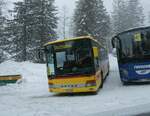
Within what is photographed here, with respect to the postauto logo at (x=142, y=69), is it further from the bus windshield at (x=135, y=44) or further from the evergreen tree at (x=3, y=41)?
the evergreen tree at (x=3, y=41)

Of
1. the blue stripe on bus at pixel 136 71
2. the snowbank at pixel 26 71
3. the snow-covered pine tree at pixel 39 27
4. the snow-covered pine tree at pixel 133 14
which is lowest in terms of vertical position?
the snowbank at pixel 26 71

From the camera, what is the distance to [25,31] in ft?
151

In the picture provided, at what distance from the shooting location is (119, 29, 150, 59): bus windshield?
1833 centimetres

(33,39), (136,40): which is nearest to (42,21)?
(33,39)

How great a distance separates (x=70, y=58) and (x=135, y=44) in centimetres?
373

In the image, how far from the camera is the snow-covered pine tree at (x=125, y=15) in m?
79.3

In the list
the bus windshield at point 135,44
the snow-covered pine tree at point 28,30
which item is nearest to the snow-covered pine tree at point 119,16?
the snow-covered pine tree at point 28,30

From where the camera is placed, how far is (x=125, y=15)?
83.7 meters

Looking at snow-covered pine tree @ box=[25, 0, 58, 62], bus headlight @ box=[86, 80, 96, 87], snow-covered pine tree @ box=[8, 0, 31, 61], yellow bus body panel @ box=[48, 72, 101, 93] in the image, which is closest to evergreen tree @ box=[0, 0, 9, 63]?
snow-covered pine tree @ box=[8, 0, 31, 61]

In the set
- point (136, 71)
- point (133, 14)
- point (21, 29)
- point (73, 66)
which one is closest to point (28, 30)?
point (21, 29)

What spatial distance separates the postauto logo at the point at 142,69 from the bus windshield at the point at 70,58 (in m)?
3.06

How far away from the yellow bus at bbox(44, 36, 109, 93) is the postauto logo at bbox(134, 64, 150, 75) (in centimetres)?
259

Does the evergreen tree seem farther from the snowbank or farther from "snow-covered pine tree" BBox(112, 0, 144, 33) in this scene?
Answer: "snow-covered pine tree" BBox(112, 0, 144, 33)

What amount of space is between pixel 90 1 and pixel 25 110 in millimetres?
42980
